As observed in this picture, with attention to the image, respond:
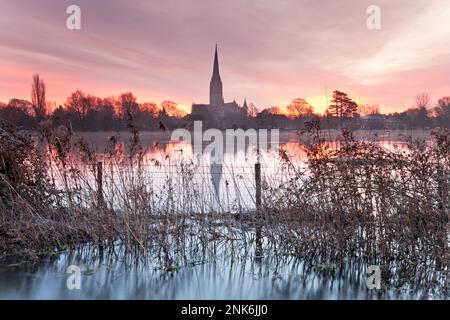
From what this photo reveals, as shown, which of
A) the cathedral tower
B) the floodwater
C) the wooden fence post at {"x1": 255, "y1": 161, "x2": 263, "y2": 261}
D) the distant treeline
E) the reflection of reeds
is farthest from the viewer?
the cathedral tower

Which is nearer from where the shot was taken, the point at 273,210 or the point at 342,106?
the point at 273,210

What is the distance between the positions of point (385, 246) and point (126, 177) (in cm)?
442

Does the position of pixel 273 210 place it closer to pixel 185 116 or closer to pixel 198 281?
pixel 198 281

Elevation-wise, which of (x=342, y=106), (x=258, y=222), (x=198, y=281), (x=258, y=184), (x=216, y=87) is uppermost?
(x=216, y=87)

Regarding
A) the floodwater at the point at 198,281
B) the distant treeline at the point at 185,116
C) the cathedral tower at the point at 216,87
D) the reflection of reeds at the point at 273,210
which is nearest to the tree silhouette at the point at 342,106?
the distant treeline at the point at 185,116

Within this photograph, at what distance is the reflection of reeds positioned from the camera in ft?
17.5

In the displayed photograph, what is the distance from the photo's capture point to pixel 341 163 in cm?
579

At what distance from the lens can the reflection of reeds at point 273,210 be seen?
5.34 meters

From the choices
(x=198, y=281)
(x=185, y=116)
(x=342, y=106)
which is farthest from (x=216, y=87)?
(x=198, y=281)

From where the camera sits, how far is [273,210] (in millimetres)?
→ 6219

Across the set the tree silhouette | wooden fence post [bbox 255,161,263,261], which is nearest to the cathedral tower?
the tree silhouette

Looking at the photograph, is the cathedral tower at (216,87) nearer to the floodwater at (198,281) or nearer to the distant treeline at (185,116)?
the distant treeline at (185,116)

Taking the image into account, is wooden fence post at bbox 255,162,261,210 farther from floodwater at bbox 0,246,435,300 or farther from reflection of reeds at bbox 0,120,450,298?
floodwater at bbox 0,246,435,300
